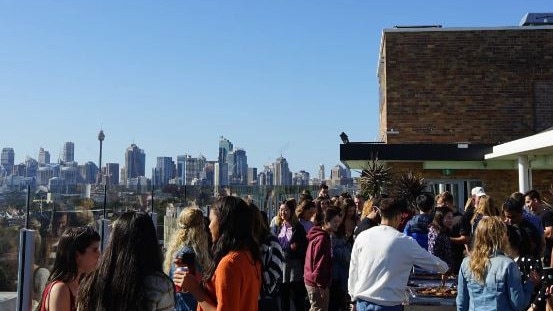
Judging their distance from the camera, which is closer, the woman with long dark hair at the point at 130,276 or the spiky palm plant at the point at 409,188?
the woman with long dark hair at the point at 130,276

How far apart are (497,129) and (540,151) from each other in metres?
6.22

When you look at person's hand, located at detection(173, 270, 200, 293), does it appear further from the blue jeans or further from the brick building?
the brick building

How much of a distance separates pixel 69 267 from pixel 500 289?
302 cm

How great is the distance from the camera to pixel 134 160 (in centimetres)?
3288

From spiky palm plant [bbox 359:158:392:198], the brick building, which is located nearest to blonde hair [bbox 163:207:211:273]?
spiky palm plant [bbox 359:158:392:198]

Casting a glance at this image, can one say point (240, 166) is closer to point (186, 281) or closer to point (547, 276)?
point (547, 276)

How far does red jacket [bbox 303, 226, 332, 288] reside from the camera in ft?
23.5

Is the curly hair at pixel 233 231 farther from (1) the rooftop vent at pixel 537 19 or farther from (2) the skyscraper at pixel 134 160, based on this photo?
(2) the skyscraper at pixel 134 160

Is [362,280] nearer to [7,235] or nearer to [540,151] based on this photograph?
[7,235]

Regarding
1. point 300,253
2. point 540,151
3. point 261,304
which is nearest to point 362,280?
point 261,304

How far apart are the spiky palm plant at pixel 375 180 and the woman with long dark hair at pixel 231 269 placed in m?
13.8

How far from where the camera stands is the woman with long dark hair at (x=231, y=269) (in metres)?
3.45

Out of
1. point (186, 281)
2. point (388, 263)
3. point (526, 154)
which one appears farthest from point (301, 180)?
point (186, 281)

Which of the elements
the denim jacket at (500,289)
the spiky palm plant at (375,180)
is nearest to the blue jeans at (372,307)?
the denim jacket at (500,289)
